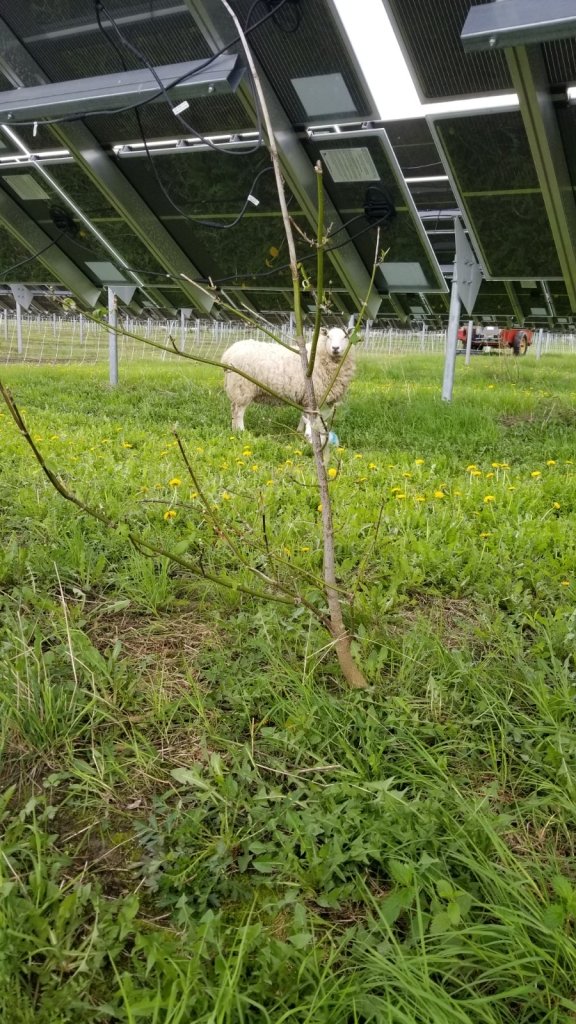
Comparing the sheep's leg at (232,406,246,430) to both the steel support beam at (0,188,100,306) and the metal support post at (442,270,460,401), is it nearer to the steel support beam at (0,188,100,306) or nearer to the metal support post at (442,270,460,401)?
the steel support beam at (0,188,100,306)

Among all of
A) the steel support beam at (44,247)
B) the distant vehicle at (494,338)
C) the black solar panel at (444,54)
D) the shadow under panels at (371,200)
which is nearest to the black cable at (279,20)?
the black solar panel at (444,54)

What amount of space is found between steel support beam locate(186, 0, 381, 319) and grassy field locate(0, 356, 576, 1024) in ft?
4.02

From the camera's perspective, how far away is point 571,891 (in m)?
1.09

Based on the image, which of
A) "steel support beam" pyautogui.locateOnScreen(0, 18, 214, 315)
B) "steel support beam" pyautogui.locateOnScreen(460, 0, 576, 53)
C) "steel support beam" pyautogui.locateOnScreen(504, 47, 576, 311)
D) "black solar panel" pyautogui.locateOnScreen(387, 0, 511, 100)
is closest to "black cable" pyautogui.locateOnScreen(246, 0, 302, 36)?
"black solar panel" pyautogui.locateOnScreen(387, 0, 511, 100)

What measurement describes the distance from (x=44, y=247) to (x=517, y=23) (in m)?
3.82

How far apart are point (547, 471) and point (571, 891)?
3542 millimetres

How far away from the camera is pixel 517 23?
7.71ft

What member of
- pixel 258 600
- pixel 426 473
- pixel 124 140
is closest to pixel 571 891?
pixel 258 600

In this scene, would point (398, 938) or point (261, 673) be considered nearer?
point (398, 938)

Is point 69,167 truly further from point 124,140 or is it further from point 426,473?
point 426,473

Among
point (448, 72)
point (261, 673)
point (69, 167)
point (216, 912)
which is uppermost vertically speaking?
point (448, 72)

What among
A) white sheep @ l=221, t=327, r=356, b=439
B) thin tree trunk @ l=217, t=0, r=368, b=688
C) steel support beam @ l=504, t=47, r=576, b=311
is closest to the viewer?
thin tree trunk @ l=217, t=0, r=368, b=688

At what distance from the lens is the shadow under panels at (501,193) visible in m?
3.43

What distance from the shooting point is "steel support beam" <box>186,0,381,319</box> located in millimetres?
2857
